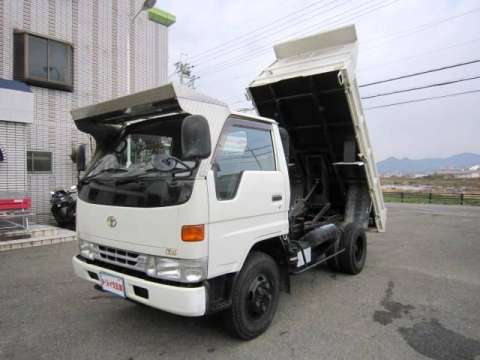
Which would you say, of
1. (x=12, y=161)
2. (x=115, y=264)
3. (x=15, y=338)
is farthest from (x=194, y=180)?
(x=12, y=161)

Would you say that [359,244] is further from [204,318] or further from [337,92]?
[204,318]

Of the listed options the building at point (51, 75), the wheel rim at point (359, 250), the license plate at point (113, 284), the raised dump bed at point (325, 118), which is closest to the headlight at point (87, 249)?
the license plate at point (113, 284)

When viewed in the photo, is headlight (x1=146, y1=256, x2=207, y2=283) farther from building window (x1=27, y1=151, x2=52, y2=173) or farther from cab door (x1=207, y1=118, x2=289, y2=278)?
building window (x1=27, y1=151, x2=52, y2=173)

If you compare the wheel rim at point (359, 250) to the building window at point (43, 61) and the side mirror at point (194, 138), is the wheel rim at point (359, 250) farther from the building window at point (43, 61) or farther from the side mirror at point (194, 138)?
the building window at point (43, 61)

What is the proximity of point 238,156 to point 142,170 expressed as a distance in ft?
2.98

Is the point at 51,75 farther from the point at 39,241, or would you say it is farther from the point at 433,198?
the point at 433,198

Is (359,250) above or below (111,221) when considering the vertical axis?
below

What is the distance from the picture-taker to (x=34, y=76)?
8.95 m

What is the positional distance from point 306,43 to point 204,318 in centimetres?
466

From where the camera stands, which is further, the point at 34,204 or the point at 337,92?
the point at 34,204

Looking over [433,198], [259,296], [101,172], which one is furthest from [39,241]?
[433,198]

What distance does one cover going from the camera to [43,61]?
910 cm

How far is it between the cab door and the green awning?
34.7ft

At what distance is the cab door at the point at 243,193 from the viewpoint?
283 centimetres
